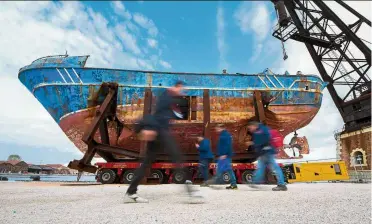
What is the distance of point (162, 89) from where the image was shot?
1027cm

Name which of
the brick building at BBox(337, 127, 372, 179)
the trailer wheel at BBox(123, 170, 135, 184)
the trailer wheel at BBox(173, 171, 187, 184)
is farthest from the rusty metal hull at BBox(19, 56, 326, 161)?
the brick building at BBox(337, 127, 372, 179)

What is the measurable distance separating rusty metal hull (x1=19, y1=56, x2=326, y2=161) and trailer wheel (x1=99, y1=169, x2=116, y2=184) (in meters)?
2.15

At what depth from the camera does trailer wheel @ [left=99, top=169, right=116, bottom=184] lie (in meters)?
8.28

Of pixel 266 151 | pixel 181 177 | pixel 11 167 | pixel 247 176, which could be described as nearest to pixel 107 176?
pixel 181 177

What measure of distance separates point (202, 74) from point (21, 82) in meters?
7.86

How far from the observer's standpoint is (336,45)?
20609mm

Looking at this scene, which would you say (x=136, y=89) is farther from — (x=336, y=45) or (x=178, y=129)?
(x=336, y=45)

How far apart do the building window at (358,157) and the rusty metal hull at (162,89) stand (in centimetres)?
1214

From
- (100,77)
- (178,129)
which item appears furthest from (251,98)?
(100,77)

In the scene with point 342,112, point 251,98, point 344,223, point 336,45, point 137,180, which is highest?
point 336,45

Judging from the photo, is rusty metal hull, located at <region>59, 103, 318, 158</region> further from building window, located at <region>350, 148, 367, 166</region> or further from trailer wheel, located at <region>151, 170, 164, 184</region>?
building window, located at <region>350, 148, 367, 166</region>

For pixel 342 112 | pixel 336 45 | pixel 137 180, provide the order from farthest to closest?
pixel 342 112, pixel 336 45, pixel 137 180

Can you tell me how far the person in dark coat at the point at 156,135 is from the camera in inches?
128

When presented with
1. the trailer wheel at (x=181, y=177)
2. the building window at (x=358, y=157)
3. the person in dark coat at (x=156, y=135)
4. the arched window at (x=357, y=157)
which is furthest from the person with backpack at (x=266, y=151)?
the arched window at (x=357, y=157)
